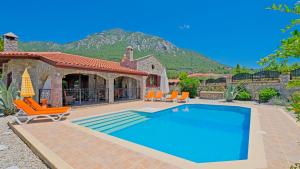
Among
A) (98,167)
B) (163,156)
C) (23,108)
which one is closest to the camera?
(98,167)

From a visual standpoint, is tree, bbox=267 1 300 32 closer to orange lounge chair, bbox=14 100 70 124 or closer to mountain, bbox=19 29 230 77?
orange lounge chair, bbox=14 100 70 124

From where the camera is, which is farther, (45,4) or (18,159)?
(45,4)

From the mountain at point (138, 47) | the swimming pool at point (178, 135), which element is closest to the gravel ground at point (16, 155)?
the swimming pool at point (178, 135)

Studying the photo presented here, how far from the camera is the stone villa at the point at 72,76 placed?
12.0 m

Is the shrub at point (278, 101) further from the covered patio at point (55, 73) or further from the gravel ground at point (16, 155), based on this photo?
the gravel ground at point (16, 155)

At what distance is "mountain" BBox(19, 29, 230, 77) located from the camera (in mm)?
63344

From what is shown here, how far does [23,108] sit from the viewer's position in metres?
8.22

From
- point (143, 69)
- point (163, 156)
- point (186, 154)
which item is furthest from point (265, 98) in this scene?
point (163, 156)

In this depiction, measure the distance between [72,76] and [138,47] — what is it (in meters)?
62.7

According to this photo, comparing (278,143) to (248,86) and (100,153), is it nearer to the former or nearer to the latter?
(100,153)

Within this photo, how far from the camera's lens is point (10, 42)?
15539 mm

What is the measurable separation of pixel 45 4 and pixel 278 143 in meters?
Result: 33.2

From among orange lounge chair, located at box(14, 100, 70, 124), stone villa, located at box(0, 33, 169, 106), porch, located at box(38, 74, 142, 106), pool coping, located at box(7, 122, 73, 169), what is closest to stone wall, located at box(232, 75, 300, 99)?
stone villa, located at box(0, 33, 169, 106)

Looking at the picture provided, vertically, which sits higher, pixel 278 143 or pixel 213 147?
pixel 278 143
